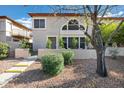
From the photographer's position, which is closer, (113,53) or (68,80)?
(68,80)

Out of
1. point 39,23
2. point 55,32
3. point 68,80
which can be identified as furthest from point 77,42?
point 68,80

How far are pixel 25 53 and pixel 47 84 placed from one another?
865 centimetres

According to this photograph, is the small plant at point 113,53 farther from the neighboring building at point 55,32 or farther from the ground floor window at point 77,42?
the ground floor window at point 77,42

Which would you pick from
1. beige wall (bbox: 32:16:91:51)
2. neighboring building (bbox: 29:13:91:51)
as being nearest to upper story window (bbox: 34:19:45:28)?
neighboring building (bbox: 29:13:91:51)

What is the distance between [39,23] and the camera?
22016 mm

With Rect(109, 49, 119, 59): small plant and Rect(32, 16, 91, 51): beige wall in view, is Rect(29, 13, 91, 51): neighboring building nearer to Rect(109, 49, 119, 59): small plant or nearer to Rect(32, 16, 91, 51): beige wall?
Rect(32, 16, 91, 51): beige wall

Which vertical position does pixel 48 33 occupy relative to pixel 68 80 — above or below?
above

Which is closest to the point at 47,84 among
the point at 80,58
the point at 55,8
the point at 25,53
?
the point at 55,8

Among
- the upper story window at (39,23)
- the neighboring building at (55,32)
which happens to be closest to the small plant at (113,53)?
the neighboring building at (55,32)

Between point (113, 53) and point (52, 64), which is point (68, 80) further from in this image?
point (113, 53)

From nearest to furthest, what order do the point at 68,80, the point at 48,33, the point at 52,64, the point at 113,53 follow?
the point at 68,80
the point at 52,64
the point at 113,53
the point at 48,33

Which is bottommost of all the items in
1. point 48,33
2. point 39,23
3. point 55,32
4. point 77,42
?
point 77,42

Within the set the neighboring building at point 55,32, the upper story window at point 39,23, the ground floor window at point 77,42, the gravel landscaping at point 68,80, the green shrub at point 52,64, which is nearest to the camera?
the gravel landscaping at point 68,80
